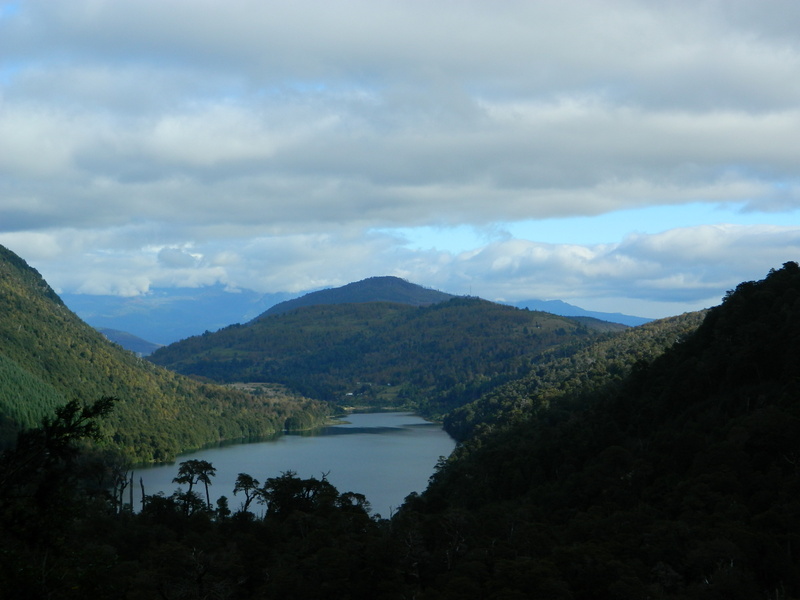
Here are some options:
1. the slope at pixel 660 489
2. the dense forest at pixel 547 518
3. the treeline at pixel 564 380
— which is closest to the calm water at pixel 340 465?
the treeline at pixel 564 380

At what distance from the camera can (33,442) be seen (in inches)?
922

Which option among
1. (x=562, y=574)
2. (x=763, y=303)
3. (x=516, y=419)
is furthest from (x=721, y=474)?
(x=516, y=419)

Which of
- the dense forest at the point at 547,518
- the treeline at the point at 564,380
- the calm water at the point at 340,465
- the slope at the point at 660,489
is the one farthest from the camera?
the treeline at the point at 564,380

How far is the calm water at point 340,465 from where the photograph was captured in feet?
387

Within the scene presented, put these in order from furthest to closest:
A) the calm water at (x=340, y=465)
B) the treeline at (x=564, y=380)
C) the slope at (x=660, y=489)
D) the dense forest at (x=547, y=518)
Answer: the treeline at (x=564, y=380), the calm water at (x=340, y=465), the slope at (x=660, y=489), the dense forest at (x=547, y=518)

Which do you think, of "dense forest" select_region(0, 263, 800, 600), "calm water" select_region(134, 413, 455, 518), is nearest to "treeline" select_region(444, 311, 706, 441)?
"calm water" select_region(134, 413, 455, 518)

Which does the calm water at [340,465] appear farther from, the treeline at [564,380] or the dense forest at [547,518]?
the dense forest at [547,518]

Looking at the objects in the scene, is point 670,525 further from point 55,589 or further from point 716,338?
point 716,338

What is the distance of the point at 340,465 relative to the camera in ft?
488

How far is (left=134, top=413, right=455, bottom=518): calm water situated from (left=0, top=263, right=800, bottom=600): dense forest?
A: 30.4 meters

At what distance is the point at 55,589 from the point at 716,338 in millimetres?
69971

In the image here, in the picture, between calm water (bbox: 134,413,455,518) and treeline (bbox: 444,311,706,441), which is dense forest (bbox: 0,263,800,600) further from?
calm water (bbox: 134,413,455,518)

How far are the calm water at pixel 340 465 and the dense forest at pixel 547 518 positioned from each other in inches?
1198

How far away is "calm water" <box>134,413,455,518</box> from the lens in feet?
387
